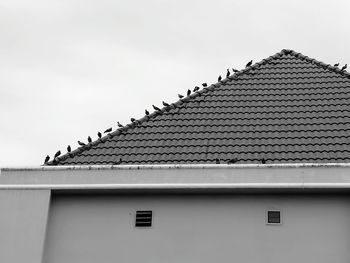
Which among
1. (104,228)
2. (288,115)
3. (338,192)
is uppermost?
(288,115)

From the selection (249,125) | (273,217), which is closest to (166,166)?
(273,217)

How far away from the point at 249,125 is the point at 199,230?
2.45 m

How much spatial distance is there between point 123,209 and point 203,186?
56.3 inches

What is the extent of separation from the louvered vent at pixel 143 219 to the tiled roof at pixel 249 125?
931 mm

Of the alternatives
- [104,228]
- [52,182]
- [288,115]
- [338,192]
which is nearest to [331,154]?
[338,192]

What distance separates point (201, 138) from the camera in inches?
476

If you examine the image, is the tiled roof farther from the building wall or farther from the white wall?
the white wall

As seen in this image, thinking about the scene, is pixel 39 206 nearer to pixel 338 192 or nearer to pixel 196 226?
pixel 196 226

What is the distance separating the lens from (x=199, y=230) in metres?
10.9

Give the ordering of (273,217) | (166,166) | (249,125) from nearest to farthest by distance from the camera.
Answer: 1. (273,217)
2. (166,166)
3. (249,125)

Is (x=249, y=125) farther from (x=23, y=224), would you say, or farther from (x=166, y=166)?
(x=23, y=224)

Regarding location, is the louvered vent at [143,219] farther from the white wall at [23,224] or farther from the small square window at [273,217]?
the small square window at [273,217]

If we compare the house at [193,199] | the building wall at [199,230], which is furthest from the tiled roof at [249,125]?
the building wall at [199,230]

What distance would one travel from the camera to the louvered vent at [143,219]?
1103 cm
